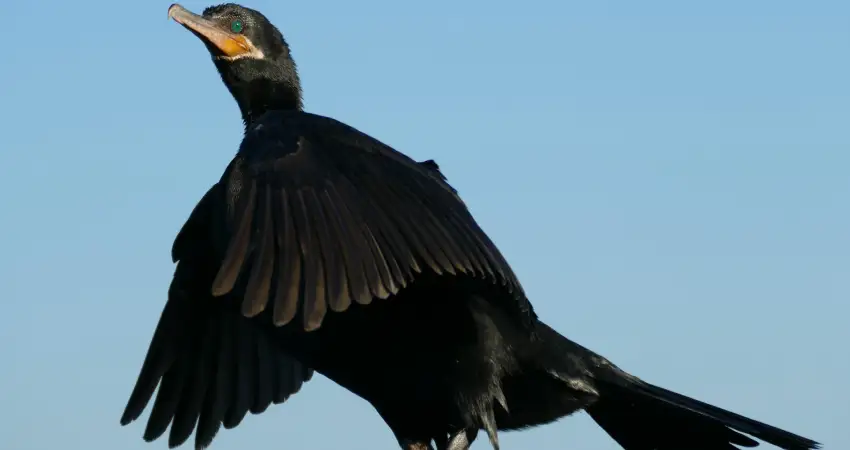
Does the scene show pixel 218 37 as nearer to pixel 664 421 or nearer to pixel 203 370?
pixel 203 370

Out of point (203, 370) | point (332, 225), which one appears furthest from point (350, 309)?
point (203, 370)

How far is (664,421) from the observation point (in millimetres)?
7609

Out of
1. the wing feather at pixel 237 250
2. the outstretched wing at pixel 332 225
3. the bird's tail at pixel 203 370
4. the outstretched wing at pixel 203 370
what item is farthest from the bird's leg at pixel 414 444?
the wing feather at pixel 237 250

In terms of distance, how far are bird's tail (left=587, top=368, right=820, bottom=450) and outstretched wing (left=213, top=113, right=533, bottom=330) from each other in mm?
876

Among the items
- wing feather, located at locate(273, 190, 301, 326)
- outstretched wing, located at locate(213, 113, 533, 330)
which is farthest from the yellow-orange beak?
wing feather, located at locate(273, 190, 301, 326)

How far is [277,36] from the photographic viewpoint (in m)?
8.25

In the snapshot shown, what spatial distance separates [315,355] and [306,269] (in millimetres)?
1055

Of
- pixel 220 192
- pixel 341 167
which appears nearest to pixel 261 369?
pixel 220 192

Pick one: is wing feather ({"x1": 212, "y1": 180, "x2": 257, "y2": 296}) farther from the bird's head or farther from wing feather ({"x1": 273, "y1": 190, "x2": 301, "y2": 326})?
the bird's head

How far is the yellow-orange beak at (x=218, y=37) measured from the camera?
8.12 meters

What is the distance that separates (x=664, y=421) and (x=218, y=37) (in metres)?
3.02

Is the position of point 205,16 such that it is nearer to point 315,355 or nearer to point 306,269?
point 315,355

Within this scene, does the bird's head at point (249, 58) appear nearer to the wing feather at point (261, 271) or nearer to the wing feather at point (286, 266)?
the wing feather at point (286, 266)

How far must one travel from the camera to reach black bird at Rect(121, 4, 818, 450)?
6004 millimetres
